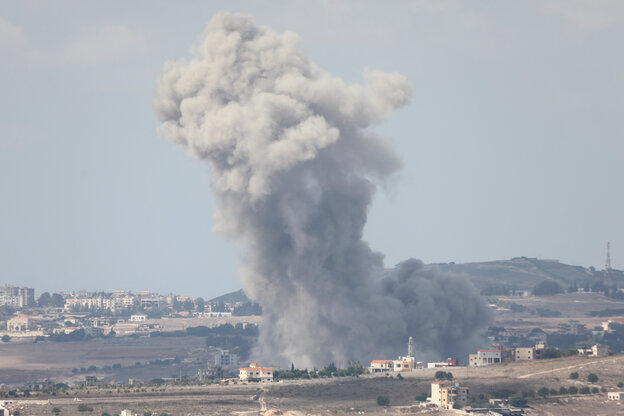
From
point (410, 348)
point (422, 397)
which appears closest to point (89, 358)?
point (410, 348)

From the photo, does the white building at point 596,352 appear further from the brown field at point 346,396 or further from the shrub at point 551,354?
the brown field at point 346,396

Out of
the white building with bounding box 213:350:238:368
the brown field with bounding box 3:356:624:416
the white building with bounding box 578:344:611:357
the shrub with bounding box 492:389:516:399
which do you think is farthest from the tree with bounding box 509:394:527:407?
the white building with bounding box 213:350:238:368

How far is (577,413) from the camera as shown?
341 ft

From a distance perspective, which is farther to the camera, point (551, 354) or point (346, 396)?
point (551, 354)

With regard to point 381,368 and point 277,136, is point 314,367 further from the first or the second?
point 277,136

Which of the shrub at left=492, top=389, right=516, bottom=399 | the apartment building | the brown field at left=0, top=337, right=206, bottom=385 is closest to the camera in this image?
the shrub at left=492, top=389, right=516, bottom=399

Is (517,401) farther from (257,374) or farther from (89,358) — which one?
(89,358)

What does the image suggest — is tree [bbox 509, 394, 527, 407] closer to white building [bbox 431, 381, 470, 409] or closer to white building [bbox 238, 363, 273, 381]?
white building [bbox 431, 381, 470, 409]

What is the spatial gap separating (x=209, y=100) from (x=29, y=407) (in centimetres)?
3601

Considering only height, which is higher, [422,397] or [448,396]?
[448,396]

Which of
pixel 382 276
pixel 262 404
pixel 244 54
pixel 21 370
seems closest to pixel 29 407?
pixel 262 404

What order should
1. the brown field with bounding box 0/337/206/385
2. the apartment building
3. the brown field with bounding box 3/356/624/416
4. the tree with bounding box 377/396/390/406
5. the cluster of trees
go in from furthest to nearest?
the brown field with bounding box 0/337/206/385
the apartment building
the cluster of trees
the tree with bounding box 377/396/390/406
the brown field with bounding box 3/356/624/416

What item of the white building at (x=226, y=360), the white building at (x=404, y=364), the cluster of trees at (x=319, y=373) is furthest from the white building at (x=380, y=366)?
the white building at (x=226, y=360)

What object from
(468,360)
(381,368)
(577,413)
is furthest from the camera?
(468,360)
